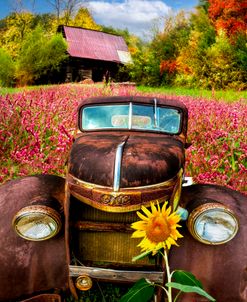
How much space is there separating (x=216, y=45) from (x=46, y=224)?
22567 millimetres

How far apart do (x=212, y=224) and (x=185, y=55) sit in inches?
980

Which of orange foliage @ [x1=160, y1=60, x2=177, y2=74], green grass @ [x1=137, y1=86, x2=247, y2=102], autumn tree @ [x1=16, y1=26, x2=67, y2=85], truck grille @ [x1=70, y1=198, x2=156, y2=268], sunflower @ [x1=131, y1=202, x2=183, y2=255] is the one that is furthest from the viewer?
autumn tree @ [x1=16, y1=26, x2=67, y2=85]

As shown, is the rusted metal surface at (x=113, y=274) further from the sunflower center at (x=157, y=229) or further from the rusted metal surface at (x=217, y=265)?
the sunflower center at (x=157, y=229)

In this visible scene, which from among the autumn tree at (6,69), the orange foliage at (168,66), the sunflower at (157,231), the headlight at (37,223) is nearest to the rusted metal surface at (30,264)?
the headlight at (37,223)

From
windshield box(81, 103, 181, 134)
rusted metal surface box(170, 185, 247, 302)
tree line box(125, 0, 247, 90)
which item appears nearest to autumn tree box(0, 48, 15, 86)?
tree line box(125, 0, 247, 90)

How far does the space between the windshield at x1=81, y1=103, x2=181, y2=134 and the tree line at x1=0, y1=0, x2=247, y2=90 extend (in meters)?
19.2

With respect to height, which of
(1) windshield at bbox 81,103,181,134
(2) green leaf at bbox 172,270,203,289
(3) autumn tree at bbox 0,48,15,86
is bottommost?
(3) autumn tree at bbox 0,48,15,86

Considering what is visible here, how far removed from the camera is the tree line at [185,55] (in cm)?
2292

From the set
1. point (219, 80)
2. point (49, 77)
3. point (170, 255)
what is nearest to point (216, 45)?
point (219, 80)

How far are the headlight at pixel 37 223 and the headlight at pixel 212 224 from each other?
0.84 metres

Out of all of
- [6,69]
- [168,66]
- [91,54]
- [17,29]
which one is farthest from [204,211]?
[17,29]

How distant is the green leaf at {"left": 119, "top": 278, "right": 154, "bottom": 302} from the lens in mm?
1906

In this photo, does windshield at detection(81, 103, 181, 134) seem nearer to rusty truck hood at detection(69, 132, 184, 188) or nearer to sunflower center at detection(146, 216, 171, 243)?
rusty truck hood at detection(69, 132, 184, 188)

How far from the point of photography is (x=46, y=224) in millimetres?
2586
